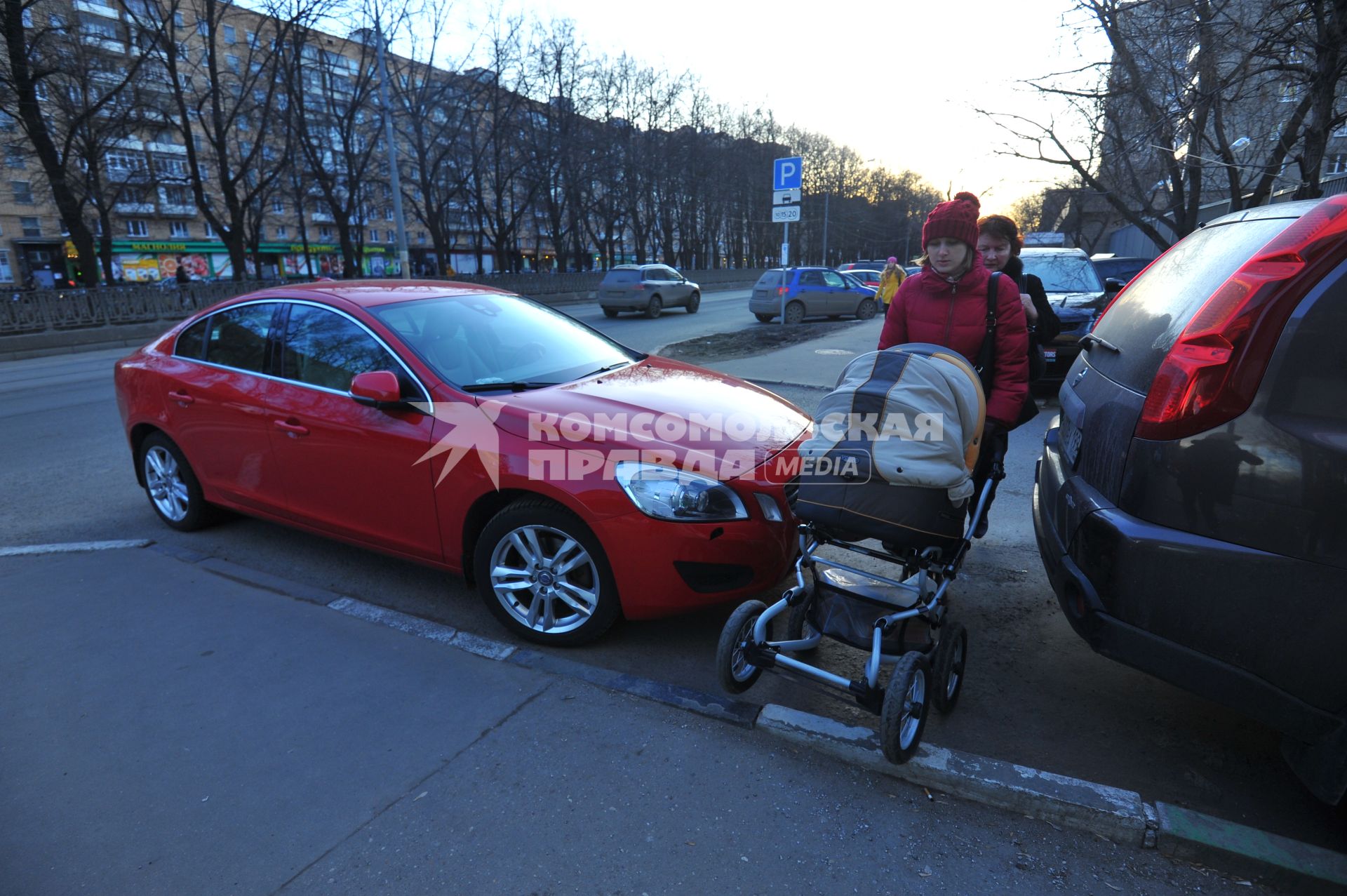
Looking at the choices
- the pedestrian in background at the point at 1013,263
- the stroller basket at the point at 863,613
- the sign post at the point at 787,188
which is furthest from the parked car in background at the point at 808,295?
the stroller basket at the point at 863,613

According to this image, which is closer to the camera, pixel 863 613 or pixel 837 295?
pixel 863 613

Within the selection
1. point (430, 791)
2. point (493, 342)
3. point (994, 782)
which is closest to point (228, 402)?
point (493, 342)

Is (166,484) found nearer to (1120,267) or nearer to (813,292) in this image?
(1120,267)

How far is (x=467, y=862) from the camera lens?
2.24 metres

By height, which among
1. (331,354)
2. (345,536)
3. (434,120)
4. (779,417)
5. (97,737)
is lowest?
(97,737)

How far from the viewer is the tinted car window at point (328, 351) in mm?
3848

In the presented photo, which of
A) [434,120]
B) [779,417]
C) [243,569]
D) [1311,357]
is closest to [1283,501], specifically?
[1311,357]

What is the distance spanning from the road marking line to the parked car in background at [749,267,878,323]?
1761cm

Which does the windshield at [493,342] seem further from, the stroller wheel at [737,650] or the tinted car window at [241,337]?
the stroller wheel at [737,650]

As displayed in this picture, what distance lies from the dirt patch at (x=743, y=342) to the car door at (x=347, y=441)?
345 inches

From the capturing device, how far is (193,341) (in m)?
4.78

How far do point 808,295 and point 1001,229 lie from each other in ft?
58.6

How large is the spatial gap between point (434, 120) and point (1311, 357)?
1510 inches

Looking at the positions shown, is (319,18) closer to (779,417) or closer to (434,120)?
(434,120)
